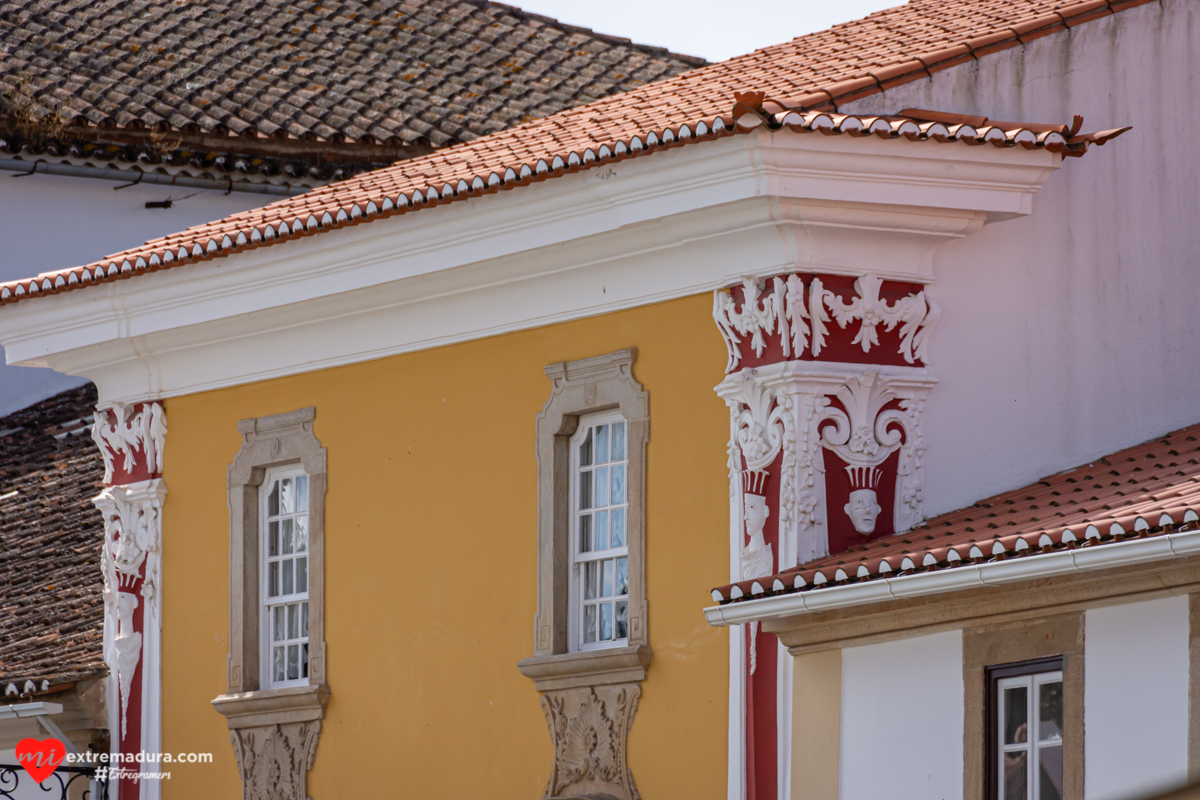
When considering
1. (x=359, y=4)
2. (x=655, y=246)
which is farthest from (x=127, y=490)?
(x=359, y=4)

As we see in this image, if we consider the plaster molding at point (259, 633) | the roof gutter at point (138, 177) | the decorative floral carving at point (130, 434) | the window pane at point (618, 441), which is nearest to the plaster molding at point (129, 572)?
the decorative floral carving at point (130, 434)

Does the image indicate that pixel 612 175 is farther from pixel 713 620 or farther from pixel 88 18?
pixel 88 18

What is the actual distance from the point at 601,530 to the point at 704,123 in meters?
3.20

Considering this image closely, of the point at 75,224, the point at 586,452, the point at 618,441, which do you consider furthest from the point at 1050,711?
the point at 75,224

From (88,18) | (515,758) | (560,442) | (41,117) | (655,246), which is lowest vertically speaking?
(515,758)

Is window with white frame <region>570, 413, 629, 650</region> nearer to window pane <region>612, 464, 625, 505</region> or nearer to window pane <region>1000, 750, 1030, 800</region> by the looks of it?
window pane <region>612, 464, 625, 505</region>

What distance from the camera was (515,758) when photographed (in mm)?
14945

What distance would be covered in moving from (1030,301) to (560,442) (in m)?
3.03

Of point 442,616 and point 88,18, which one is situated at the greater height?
point 88,18

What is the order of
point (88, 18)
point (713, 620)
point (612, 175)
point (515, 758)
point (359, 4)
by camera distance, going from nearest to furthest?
point (713, 620) < point (612, 175) < point (515, 758) < point (88, 18) < point (359, 4)

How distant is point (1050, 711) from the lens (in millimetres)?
11672

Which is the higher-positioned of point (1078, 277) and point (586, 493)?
point (1078, 277)

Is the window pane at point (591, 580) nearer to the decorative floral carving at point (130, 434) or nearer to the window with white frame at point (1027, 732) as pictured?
the window with white frame at point (1027, 732)

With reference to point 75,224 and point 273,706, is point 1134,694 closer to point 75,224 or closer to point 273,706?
point 273,706
